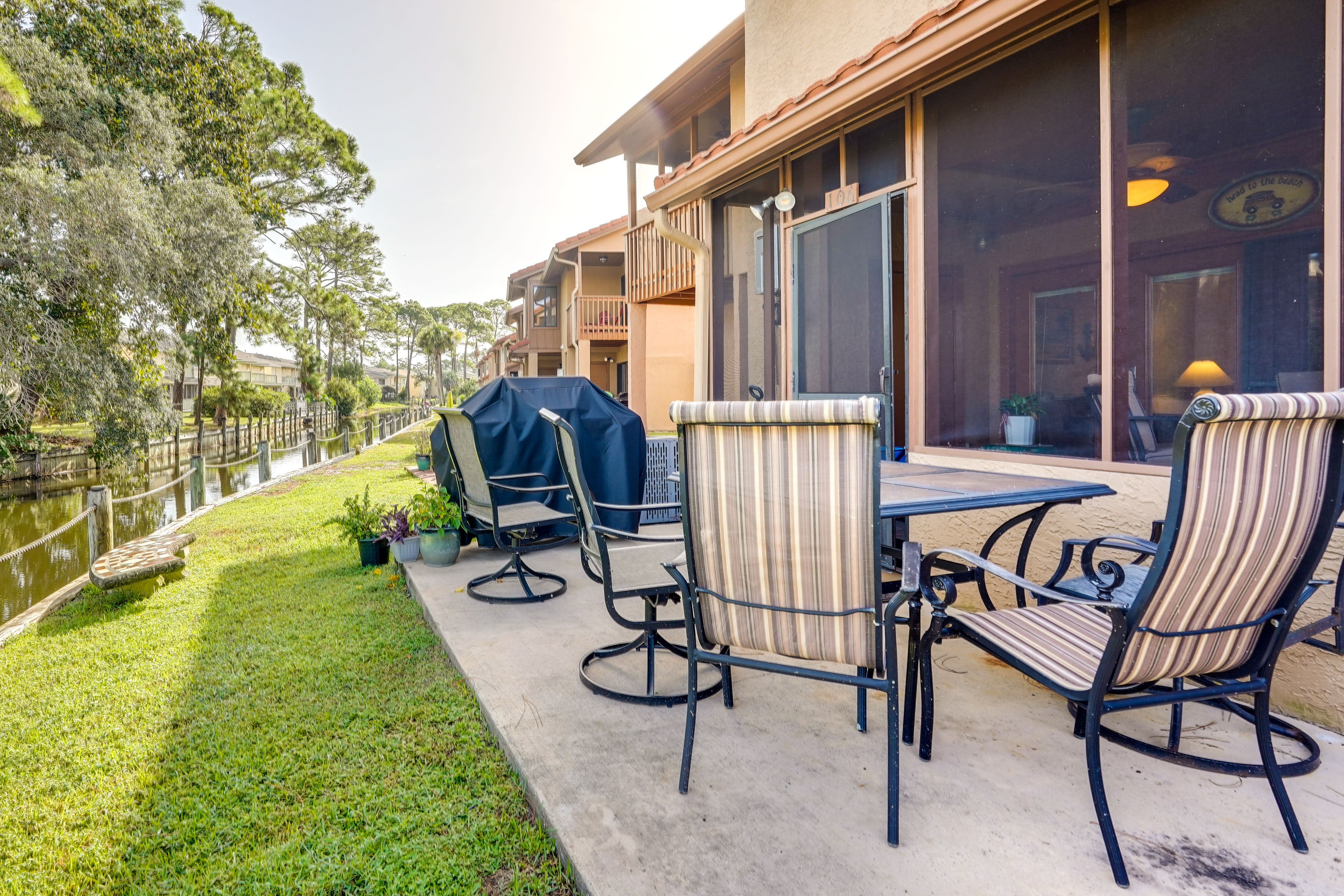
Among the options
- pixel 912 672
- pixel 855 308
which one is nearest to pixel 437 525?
pixel 855 308

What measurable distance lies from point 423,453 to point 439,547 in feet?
27.0

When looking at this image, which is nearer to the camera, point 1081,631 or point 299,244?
point 1081,631

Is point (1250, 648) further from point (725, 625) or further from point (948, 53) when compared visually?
point (948, 53)

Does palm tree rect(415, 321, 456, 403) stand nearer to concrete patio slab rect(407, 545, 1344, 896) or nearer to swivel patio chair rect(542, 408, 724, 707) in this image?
swivel patio chair rect(542, 408, 724, 707)

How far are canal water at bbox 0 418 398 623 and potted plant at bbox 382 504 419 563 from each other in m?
2.97

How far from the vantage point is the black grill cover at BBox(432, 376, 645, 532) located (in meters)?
4.77

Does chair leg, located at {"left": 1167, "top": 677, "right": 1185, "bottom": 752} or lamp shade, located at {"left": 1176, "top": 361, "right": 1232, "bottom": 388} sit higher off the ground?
lamp shade, located at {"left": 1176, "top": 361, "right": 1232, "bottom": 388}

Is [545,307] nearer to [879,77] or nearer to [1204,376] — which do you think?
[879,77]

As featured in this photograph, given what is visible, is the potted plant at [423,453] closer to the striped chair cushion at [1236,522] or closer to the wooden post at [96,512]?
the wooden post at [96,512]

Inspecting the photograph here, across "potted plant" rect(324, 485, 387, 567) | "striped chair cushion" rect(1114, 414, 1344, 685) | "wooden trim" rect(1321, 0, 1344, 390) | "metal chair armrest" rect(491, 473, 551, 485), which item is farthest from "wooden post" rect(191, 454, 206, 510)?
"wooden trim" rect(1321, 0, 1344, 390)

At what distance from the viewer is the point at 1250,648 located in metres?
1.64

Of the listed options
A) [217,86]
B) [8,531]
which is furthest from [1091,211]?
[217,86]

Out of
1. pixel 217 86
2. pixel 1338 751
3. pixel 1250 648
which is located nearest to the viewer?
pixel 1250 648

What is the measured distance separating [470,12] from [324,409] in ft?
69.5
